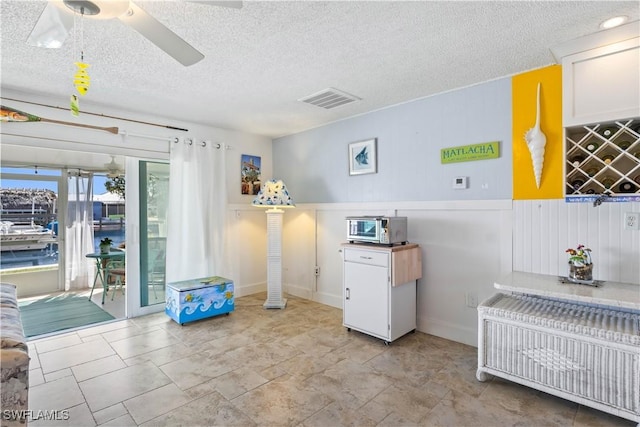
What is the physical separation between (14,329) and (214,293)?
2.22 meters

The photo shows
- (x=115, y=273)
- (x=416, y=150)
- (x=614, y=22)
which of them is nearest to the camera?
(x=614, y=22)

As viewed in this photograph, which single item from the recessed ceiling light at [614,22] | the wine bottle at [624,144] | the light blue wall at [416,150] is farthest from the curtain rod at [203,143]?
the wine bottle at [624,144]

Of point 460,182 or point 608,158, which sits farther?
point 460,182

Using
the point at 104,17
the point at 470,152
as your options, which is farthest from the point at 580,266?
the point at 104,17

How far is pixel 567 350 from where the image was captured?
193 centimetres

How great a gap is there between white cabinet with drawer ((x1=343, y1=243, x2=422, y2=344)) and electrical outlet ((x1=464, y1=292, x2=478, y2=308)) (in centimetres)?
45

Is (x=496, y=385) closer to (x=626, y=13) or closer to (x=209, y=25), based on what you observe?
(x=626, y=13)

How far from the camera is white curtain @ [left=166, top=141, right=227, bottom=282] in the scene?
149 inches

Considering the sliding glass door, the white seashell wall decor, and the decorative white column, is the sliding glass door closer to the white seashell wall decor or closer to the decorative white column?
the decorative white column

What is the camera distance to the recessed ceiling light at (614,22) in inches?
72.0

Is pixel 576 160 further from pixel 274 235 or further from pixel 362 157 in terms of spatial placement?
pixel 274 235

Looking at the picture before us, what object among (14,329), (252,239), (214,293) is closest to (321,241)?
(252,239)

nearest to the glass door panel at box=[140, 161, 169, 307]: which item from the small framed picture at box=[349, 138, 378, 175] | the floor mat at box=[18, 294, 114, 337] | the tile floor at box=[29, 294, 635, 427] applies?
the floor mat at box=[18, 294, 114, 337]

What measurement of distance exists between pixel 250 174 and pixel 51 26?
10.5ft
